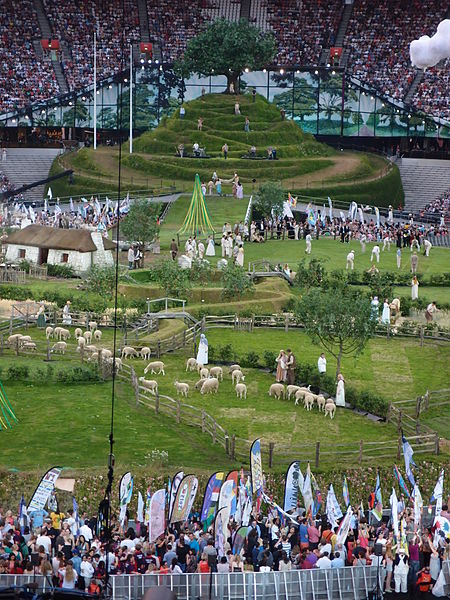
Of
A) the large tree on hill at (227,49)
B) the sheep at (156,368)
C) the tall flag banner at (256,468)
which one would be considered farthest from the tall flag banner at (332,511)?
the large tree on hill at (227,49)

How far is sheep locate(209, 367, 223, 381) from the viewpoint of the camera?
56625 millimetres

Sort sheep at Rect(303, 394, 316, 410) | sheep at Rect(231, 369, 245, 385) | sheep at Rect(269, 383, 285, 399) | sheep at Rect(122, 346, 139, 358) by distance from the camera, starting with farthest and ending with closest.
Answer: sheep at Rect(122, 346, 139, 358) < sheep at Rect(231, 369, 245, 385) < sheep at Rect(269, 383, 285, 399) < sheep at Rect(303, 394, 316, 410)

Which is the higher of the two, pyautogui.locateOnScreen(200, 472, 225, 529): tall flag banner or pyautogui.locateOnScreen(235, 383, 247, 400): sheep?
pyautogui.locateOnScreen(200, 472, 225, 529): tall flag banner

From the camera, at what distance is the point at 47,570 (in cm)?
3316

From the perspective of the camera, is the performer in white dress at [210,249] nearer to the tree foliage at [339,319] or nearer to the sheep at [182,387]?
the tree foliage at [339,319]

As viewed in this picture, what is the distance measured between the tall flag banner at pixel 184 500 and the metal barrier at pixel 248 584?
4983mm

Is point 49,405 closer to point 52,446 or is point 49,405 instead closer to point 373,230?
point 52,446

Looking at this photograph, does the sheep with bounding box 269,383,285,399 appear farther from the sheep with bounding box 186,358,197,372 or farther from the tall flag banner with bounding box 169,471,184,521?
the tall flag banner with bounding box 169,471,184,521

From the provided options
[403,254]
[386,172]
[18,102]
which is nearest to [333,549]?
[403,254]

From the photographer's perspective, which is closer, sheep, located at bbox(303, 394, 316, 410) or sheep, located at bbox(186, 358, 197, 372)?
sheep, located at bbox(303, 394, 316, 410)

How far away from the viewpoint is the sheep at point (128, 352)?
60.1 metres

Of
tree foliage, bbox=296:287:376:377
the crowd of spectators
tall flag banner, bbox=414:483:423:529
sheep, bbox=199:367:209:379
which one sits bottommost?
sheep, bbox=199:367:209:379

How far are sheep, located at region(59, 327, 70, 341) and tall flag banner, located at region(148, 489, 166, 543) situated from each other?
26.1m

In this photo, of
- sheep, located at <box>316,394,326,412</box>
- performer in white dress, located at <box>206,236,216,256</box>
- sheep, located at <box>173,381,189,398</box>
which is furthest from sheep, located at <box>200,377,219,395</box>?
performer in white dress, located at <box>206,236,216,256</box>
